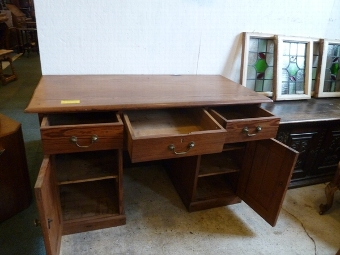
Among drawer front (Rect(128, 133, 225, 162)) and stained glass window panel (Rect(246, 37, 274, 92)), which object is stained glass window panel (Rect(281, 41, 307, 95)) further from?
drawer front (Rect(128, 133, 225, 162))

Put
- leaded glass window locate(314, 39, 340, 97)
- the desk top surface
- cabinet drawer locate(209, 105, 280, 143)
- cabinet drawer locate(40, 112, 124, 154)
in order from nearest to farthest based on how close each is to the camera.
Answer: cabinet drawer locate(40, 112, 124, 154), the desk top surface, cabinet drawer locate(209, 105, 280, 143), leaded glass window locate(314, 39, 340, 97)

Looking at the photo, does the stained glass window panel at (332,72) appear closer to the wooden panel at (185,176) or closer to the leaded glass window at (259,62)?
the leaded glass window at (259,62)

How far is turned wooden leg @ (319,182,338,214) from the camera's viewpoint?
1.63 meters

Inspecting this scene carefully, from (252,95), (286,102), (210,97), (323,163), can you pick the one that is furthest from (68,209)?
(323,163)

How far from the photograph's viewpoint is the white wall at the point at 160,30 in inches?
59.7

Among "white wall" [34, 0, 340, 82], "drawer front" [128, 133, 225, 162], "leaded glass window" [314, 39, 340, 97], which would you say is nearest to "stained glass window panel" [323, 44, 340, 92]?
"leaded glass window" [314, 39, 340, 97]

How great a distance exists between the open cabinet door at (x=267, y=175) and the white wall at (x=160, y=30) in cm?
74

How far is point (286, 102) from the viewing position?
1.96m

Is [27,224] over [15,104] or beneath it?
beneath

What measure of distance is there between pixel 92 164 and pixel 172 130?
0.48m

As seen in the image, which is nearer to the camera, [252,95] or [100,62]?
[252,95]

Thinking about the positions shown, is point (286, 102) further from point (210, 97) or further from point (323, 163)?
point (210, 97)

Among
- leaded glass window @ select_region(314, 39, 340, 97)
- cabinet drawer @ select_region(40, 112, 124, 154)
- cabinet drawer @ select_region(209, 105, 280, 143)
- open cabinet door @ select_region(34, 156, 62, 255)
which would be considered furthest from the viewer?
leaded glass window @ select_region(314, 39, 340, 97)

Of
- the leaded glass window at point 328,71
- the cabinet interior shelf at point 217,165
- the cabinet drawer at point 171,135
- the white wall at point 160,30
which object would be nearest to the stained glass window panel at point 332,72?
the leaded glass window at point 328,71
